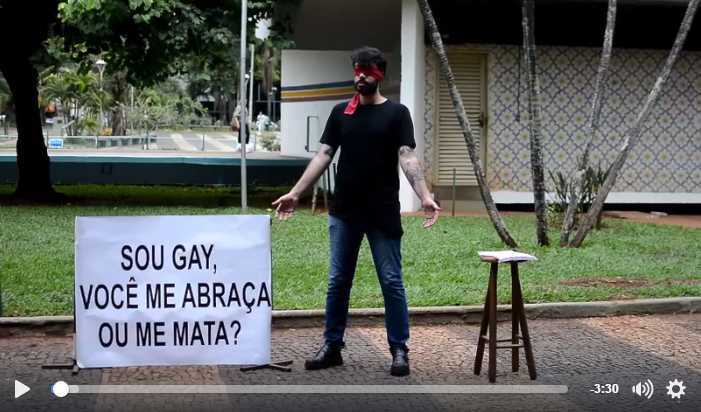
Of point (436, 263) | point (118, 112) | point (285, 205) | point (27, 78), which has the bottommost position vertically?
point (436, 263)

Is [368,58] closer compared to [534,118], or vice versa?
[368,58]

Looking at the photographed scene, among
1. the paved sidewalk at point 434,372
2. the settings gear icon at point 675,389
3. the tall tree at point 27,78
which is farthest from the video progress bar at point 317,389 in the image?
the tall tree at point 27,78

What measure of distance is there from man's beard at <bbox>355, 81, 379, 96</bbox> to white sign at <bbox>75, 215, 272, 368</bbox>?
4.01 ft

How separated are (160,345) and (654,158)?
14844 mm

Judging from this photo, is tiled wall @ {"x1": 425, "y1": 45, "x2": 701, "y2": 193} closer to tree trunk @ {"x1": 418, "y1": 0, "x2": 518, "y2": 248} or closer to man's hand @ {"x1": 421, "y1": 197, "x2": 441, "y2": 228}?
tree trunk @ {"x1": 418, "y1": 0, "x2": 518, "y2": 248}

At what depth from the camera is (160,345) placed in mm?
7000

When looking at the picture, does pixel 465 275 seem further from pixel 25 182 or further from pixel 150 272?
pixel 25 182

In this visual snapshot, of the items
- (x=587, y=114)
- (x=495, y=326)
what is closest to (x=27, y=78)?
(x=587, y=114)

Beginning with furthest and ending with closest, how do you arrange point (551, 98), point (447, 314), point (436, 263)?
point (551, 98) < point (436, 263) < point (447, 314)

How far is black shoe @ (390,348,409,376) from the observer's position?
7.21 metres

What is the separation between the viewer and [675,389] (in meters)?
7.03

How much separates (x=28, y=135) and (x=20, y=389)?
14202 millimetres

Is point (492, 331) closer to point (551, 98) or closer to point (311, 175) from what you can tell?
point (311, 175)

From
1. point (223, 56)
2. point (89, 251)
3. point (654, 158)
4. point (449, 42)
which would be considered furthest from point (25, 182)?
point (89, 251)
